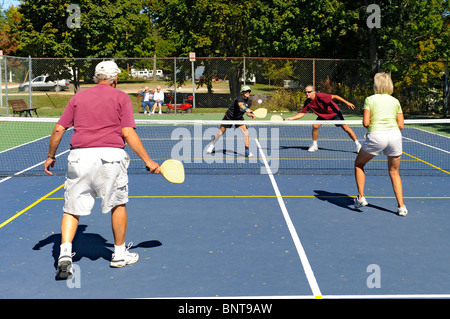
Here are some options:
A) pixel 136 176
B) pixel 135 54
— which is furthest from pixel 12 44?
pixel 136 176

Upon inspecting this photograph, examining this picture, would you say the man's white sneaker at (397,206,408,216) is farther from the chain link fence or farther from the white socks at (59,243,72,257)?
the chain link fence

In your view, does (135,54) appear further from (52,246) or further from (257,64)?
(52,246)

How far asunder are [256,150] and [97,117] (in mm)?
9845

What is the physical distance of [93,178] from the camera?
5.10 metres

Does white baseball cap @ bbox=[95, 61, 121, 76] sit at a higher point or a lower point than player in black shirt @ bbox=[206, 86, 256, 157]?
higher

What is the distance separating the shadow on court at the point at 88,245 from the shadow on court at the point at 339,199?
3.24 m

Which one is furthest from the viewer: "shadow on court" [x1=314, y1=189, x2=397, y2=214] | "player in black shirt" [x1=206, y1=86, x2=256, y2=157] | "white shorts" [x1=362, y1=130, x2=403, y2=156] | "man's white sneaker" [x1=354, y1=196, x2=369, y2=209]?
"player in black shirt" [x1=206, y1=86, x2=256, y2=157]

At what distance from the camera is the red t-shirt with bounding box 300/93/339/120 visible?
13148mm

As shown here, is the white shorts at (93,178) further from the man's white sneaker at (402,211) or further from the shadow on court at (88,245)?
the man's white sneaker at (402,211)

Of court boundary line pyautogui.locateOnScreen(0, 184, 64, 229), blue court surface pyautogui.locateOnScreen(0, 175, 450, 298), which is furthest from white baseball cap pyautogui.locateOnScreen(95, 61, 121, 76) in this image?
court boundary line pyautogui.locateOnScreen(0, 184, 64, 229)

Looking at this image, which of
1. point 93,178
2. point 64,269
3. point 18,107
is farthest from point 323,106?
point 18,107

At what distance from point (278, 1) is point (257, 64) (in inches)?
172

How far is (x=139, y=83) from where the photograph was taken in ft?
182

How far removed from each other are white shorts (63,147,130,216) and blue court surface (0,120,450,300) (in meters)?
0.71
